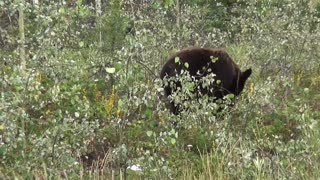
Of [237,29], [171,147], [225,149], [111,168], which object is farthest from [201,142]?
[237,29]

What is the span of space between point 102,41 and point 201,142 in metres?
2.71

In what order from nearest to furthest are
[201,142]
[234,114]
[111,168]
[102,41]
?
[111,168], [201,142], [234,114], [102,41]

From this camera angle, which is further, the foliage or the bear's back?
the bear's back

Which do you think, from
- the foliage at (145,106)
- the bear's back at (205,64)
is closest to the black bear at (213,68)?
the bear's back at (205,64)

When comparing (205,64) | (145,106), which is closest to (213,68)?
(205,64)

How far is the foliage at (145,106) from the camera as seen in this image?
16.4 feet

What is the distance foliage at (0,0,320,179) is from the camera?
5004 mm

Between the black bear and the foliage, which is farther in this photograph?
the black bear

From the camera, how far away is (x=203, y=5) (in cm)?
1469

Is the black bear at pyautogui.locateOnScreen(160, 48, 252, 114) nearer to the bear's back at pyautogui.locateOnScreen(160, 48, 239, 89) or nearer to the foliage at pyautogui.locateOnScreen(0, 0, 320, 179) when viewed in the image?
the bear's back at pyautogui.locateOnScreen(160, 48, 239, 89)

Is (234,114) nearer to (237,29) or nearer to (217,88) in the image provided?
(217,88)

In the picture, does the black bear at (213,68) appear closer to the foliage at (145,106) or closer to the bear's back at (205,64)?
the bear's back at (205,64)

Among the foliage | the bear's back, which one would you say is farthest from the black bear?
the foliage

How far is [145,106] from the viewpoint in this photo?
7734mm
